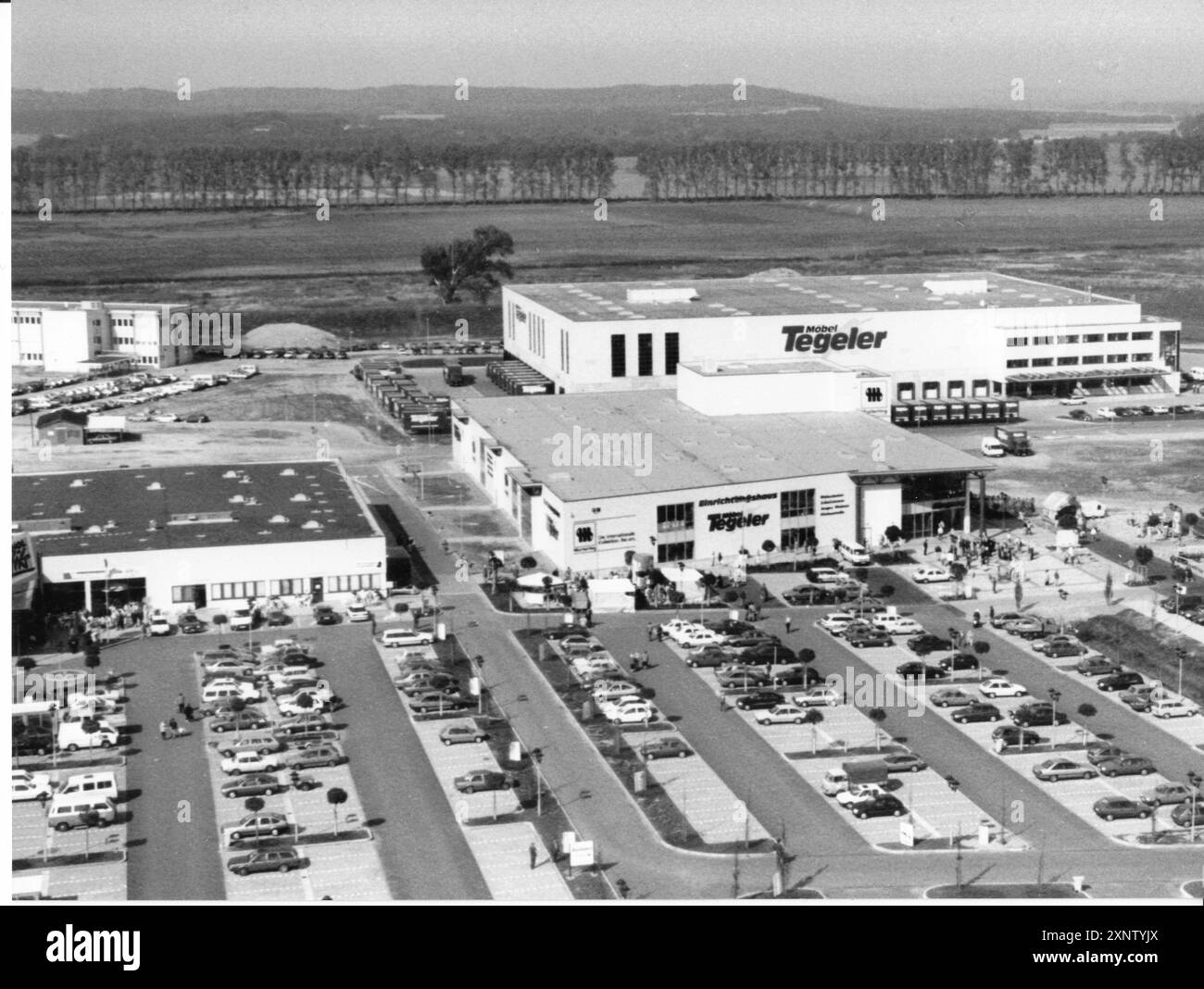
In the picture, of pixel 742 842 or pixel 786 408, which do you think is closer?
pixel 742 842

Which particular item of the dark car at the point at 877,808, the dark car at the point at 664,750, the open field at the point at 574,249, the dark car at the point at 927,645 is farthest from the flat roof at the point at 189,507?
the open field at the point at 574,249

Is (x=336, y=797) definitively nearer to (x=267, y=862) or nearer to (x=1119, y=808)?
(x=267, y=862)

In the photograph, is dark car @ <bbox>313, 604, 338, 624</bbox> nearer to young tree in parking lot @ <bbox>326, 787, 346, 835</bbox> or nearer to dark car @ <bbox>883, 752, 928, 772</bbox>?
young tree in parking lot @ <bbox>326, 787, 346, 835</bbox>

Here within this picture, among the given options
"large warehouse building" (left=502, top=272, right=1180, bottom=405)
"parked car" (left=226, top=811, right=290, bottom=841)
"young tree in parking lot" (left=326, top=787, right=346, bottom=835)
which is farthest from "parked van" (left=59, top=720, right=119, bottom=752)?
"large warehouse building" (left=502, top=272, right=1180, bottom=405)

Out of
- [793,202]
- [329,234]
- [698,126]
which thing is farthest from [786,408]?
[698,126]

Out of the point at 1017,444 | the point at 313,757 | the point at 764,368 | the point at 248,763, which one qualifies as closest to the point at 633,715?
the point at 313,757
